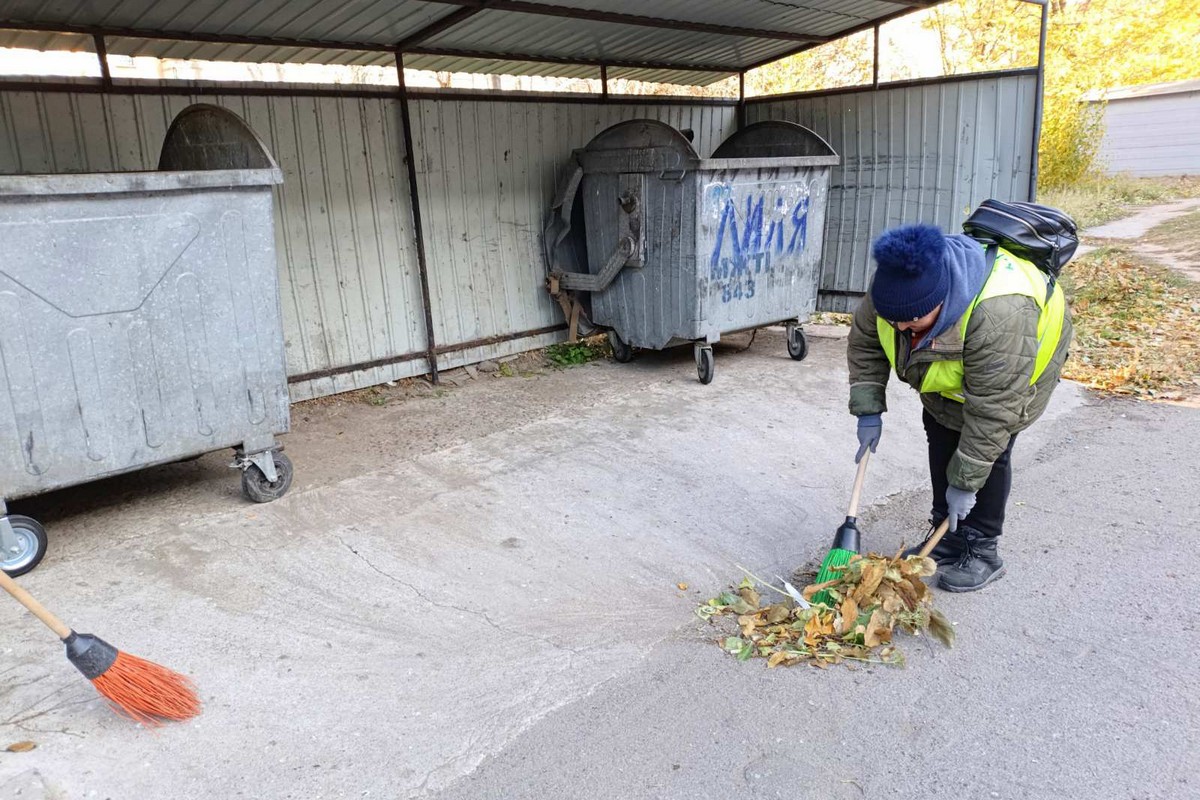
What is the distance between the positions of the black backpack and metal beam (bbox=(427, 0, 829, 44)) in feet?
11.3

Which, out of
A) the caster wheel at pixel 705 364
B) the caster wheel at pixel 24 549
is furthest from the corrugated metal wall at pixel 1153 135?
the caster wheel at pixel 24 549

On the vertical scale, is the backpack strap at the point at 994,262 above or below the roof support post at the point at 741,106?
below

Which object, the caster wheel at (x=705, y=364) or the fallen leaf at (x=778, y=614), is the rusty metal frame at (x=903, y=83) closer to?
the caster wheel at (x=705, y=364)

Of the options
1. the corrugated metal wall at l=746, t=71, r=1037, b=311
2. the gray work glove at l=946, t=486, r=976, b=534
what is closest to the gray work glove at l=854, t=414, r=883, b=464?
the gray work glove at l=946, t=486, r=976, b=534

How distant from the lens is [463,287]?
6.56 meters

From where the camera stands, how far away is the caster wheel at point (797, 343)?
22.6 ft

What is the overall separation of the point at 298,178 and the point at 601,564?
11.6 ft

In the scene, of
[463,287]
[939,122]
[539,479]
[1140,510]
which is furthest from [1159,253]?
[539,479]

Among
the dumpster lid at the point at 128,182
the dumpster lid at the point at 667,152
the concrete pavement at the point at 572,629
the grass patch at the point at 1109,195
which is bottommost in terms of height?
the concrete pavement at the point at 572,629

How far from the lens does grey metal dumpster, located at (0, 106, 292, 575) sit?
322cm

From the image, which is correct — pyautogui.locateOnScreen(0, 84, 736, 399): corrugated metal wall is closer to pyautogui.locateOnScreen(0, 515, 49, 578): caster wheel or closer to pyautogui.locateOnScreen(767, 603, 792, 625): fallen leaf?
pyautogui.locateOnScreen(0, 515, 49, 578): caster wheel

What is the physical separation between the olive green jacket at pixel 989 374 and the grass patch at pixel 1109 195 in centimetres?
1320

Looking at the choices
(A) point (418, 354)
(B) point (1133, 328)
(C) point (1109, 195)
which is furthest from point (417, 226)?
(C) point (1109, 195)

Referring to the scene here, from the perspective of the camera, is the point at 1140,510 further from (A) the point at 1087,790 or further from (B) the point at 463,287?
(B) the point at 463,287
